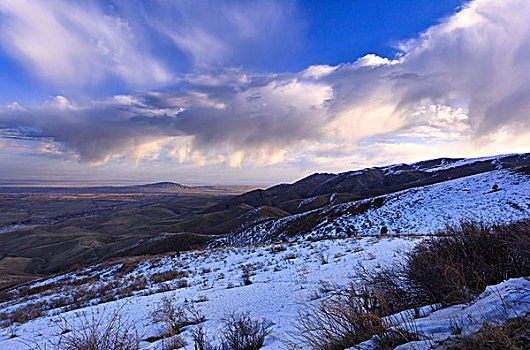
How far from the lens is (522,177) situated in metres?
23.7

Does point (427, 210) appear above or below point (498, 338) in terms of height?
below

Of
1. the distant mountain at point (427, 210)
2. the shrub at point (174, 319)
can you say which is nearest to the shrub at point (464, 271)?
the shrub at point (174, 319)

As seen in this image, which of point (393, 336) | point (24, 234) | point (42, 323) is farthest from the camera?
point (24, 234)

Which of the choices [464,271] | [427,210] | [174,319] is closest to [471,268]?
[464,271]

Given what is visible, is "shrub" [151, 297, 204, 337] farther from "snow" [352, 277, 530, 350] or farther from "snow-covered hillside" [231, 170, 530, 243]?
"snow-covered hillside" [231, 170, 530, 243]

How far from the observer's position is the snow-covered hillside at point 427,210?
18528 millimetres

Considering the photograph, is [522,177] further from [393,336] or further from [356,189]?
[356,189]

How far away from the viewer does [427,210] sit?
2303 cm

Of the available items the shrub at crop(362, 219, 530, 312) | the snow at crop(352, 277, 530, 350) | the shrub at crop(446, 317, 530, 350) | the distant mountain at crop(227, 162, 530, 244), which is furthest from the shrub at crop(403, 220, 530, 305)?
the distant mountain at crop(227, 162, 530, 244)

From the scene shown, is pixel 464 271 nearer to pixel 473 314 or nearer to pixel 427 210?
pixel 473 314

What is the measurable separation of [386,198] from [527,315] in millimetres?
32873

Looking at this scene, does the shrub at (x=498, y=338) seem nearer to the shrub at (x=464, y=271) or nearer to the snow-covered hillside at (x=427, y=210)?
the shrub at (x=464, y=271)

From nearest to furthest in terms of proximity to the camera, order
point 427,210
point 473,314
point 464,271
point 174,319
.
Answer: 1. point 473,314
2. point 464,271
3. point 174,319
4. point 427,210

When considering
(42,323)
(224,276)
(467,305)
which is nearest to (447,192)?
(224,276)
